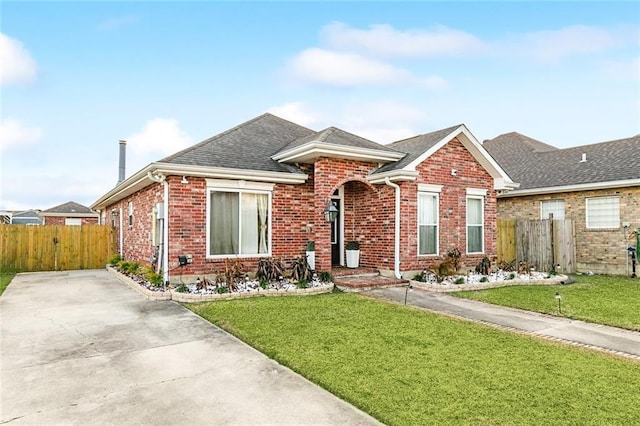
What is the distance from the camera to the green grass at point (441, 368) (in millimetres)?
3709

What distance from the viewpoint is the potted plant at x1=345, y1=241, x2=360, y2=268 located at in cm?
1296

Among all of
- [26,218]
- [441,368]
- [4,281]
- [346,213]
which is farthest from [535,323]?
[26,218]

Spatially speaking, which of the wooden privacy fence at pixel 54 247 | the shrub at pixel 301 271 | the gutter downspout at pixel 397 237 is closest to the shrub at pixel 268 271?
the shrub at pixel 301 271

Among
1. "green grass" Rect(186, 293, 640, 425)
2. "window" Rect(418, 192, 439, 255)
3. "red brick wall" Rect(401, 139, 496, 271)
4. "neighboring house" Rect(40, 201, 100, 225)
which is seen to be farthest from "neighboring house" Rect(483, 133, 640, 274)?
"neighboring house" Rect(40, 201, 100, 225)

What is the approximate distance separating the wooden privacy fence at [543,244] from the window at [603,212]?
34.5 inches

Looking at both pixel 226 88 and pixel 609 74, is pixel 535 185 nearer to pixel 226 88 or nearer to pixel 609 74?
→ pixel 609 74

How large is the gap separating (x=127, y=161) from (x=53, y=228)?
7445 millimetres

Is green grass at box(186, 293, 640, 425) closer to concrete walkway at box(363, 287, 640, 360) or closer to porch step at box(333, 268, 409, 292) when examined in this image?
concrete walkway at box(363, 287, 640, 360)

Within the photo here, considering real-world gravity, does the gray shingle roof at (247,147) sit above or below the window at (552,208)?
above

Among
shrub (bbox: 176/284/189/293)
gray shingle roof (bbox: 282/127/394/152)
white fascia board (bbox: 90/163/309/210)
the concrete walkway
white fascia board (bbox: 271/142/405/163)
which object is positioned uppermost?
gray shingle roof (bbox: 282/127/394/152)

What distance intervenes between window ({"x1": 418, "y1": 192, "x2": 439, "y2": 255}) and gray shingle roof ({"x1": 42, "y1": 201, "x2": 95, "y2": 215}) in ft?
104

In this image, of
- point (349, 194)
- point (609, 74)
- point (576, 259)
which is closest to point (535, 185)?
point (576, 259)

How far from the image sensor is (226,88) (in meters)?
15.5

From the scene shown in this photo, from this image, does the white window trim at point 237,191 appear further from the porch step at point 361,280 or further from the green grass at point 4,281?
the green grass at point 4,281
